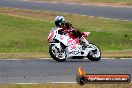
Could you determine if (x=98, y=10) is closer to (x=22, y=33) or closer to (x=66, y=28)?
(x=22, y=33)

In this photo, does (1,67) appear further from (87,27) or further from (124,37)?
(87,27)

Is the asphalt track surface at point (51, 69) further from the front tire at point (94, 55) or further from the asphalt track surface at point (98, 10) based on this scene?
the asphalt track surface at point (98, 10)

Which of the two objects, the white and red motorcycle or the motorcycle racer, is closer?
the white and red motorcycle

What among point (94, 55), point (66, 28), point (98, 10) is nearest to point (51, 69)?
point (66, 28)

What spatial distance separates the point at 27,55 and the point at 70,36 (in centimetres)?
196

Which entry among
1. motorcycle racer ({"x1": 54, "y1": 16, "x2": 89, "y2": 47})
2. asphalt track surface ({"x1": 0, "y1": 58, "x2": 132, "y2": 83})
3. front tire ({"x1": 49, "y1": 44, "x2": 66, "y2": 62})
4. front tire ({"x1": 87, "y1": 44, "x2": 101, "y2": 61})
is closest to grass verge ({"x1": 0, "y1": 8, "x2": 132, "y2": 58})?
front tire ({"x1": 87, "y1": 44, "x2": 101, "y2": 61})

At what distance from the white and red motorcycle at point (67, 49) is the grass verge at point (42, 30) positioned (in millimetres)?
5341

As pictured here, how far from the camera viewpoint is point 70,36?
57.7 ft

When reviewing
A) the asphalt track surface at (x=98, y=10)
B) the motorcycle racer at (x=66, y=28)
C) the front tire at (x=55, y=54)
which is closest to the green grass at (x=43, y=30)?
the asphalt track surface at (x=98, y=10)

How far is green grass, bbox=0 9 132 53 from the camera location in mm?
25886

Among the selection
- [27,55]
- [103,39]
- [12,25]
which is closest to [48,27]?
[12,25]

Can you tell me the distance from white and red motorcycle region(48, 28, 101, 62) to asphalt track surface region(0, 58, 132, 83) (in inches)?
7.6

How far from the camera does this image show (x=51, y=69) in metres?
15.5

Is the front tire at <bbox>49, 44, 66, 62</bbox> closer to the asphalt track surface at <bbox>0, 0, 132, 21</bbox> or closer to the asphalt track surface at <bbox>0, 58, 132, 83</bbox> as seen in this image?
the asphalt track surface at <bbox>0, 58, 132, 83</bbox>
